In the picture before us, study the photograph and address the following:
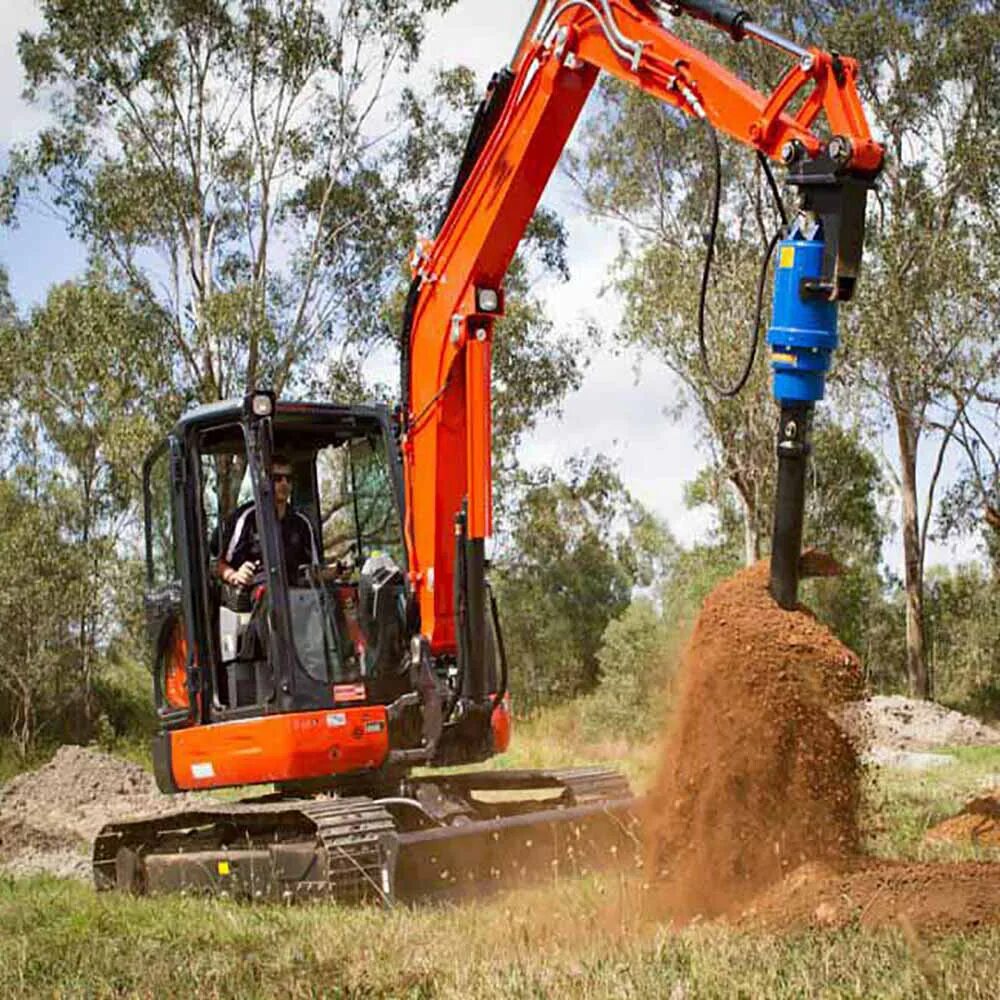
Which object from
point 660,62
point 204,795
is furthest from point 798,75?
point 204,795

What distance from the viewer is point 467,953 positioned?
5.82 m

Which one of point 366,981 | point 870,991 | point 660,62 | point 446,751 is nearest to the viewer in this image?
point 870,991

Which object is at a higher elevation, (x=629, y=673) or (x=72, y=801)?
(x=629, y=673)

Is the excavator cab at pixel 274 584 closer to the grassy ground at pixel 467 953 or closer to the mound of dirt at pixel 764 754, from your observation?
the grassy ground at pixel 467 953

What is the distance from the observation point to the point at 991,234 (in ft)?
86.4

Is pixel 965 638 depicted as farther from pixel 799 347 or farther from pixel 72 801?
pixel 799 347

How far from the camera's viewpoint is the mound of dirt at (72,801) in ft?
42.6

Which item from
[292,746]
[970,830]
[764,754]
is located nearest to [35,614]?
[292,746]

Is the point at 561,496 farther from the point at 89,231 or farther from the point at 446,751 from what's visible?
the point at 446,751

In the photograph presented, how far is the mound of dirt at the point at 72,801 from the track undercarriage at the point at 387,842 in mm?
3660

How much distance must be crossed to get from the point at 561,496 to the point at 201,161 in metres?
10.6

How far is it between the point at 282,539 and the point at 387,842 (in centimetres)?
187

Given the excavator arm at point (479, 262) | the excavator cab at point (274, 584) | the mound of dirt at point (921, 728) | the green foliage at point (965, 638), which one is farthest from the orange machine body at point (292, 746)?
the green foliage at point (965, 638)

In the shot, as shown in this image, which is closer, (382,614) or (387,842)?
(387,842)
